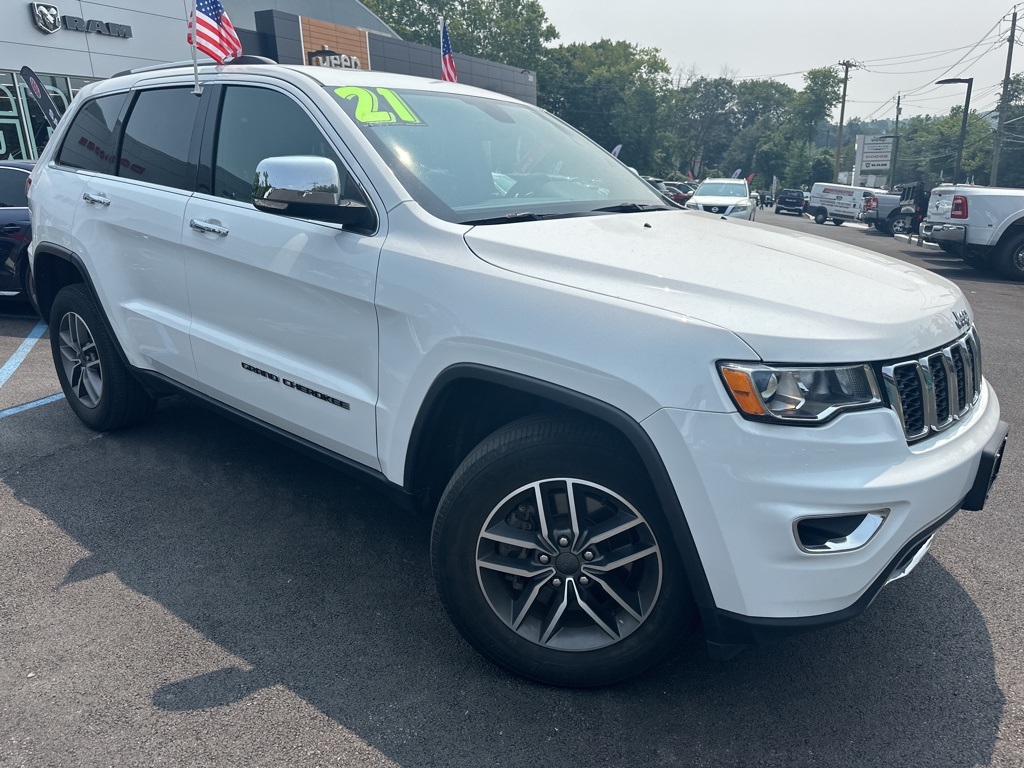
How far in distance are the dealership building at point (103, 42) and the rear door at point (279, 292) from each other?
13.9 m

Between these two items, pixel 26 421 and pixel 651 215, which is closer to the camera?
pixel 651 215

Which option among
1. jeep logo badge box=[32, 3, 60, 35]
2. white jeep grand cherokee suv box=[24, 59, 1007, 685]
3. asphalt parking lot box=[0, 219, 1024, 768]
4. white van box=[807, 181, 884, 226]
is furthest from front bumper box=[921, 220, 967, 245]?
white van box=[807, 181, 884, 226]

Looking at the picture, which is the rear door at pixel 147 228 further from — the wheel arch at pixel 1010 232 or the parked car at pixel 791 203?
the parked car at pixel 791 203

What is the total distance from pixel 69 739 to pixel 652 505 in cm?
180

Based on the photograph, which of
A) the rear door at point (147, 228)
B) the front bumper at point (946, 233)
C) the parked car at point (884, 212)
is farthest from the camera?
the parked car at point (884, 212)

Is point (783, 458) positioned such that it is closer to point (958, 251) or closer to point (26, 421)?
point (26, 421)

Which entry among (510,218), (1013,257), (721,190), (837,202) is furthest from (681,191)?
(510,218)

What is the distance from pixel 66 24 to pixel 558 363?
67.3ft

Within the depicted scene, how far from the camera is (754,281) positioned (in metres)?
2.26

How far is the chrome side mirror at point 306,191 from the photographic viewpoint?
8.47ft

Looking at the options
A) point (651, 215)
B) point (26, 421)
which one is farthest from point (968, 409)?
point (26, 421)

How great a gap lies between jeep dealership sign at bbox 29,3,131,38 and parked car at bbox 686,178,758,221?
14500 mm


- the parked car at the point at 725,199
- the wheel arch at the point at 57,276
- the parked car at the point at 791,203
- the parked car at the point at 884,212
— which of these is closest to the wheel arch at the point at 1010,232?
the parked car at the point at 725,199

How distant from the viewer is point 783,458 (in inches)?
76.7
